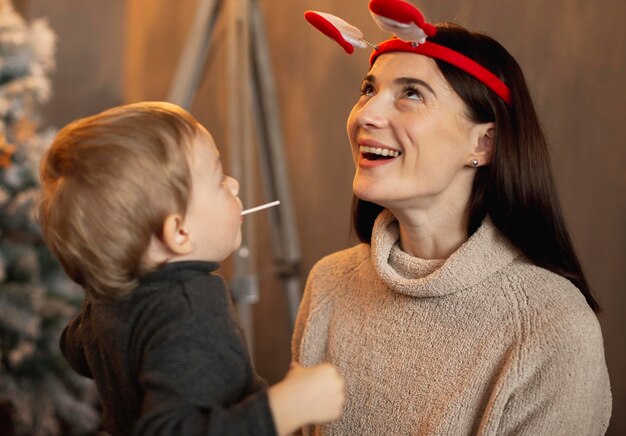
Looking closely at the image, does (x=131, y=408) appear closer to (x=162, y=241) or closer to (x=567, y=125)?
(x=162, y=241)

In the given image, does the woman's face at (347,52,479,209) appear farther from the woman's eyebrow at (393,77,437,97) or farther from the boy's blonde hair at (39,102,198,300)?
the boy's blonde hair at (39,102,198,300)

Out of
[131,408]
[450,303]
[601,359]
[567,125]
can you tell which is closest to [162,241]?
[131,408]

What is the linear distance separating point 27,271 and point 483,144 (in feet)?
5.81

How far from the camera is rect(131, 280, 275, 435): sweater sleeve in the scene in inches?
36.9

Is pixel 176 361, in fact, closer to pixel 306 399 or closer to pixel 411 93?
pixel 306 399

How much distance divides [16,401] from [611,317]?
2.00 metres

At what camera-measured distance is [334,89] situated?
2779 mm

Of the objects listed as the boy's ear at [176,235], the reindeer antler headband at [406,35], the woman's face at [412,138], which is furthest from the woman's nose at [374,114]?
the boy's ear at [176,235]

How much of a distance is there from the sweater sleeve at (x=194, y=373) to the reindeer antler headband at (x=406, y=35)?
586 mm

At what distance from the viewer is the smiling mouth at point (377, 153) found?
140 centimetres

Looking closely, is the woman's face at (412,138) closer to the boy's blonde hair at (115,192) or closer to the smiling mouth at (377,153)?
the smiling mouth at (377,153)

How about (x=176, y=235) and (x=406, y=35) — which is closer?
(x=176, y=235)

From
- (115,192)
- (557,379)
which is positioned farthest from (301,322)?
(115,192)

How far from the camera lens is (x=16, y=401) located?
8.77 feet
